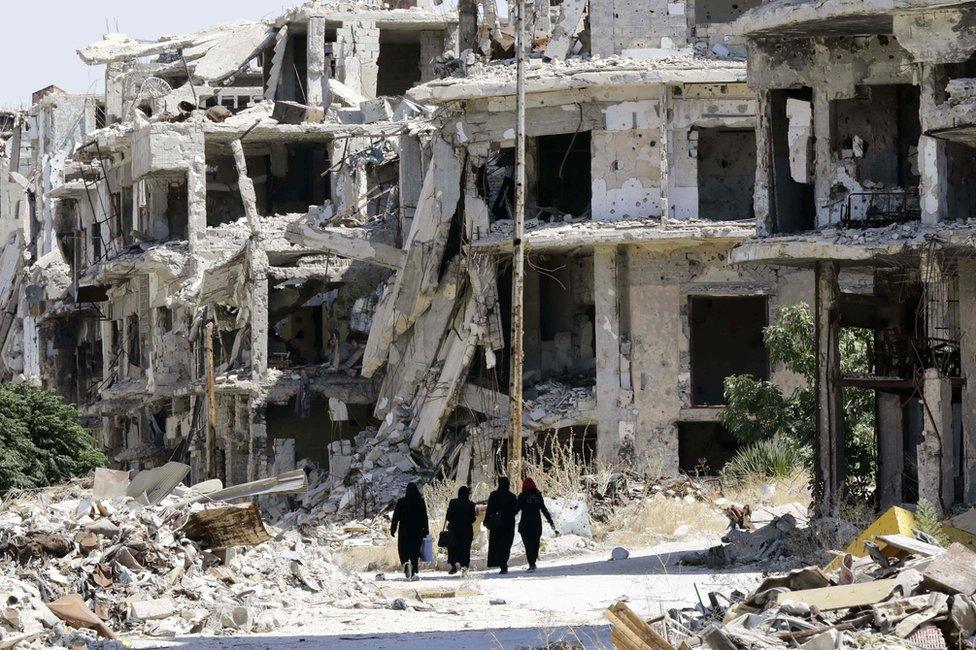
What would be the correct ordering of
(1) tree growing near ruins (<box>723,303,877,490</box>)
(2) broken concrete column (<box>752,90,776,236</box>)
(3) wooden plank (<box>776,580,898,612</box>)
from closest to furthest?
(3) wooden plank (<box>776,580,898,612</box>) < (2) broken concrete column (<box>752,90,776,236</box>) < (1) tree growing near ruins (<box>723,303,877,490</box>)

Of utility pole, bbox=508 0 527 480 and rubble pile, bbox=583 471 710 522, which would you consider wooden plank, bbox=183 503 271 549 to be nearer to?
utility pole, bbox=508 0 527 480

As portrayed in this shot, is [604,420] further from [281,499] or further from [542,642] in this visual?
[542,642]

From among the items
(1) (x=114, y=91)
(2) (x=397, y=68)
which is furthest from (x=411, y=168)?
(1) (x=114, y=91)

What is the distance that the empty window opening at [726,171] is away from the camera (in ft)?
112

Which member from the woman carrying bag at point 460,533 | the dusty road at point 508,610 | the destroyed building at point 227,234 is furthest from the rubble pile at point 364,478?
the dusty road at point 508,610

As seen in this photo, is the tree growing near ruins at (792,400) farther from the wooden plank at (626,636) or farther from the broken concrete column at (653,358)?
the wooden plank at (626,636)

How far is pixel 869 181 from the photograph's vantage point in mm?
24859

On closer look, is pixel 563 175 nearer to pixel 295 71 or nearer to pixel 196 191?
pixel 196 191

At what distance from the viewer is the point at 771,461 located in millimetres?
29266

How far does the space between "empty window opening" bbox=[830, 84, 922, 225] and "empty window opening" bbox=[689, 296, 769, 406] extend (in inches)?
413

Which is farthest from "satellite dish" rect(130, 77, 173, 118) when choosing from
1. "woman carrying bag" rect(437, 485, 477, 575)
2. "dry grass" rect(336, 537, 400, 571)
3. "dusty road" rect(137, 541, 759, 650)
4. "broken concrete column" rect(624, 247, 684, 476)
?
"dusty road" rect(137, 541, 759, 650)

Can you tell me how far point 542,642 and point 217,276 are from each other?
25369 millimetres

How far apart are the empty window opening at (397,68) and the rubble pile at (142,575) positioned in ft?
92.1

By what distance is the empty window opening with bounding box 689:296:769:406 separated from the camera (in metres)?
35.8
